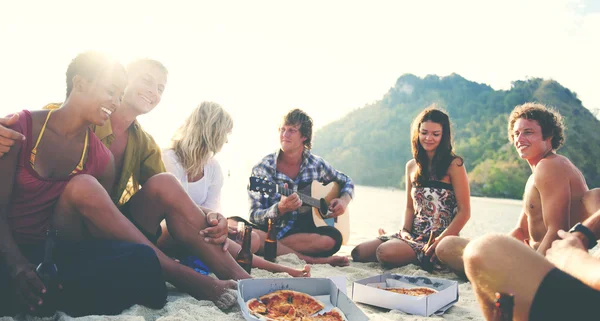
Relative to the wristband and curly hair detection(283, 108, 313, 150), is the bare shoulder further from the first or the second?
curly hair detection(283, 108, 313, 150)

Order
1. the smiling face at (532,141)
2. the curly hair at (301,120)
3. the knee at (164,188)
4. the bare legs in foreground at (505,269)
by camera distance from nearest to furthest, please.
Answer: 1. the bare legs in foreground at (505,269)
2. the knee at (164,188)
3. the smiling face at (532,141)
4. the curly hair at (301,120)

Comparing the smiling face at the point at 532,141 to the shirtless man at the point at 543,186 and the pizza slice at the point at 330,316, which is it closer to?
the shirtless man at the point at 543,186

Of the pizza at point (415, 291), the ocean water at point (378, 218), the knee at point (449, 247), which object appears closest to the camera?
the pizza at point (415, 291)

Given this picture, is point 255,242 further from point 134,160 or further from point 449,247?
point 449,247

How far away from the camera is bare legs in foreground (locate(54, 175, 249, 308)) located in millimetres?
2338

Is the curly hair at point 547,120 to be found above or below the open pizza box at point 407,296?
above

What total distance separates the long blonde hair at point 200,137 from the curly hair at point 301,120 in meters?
0.91

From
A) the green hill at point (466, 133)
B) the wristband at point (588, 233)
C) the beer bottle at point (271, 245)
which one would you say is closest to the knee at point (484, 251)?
the wristband at point (588, 233)

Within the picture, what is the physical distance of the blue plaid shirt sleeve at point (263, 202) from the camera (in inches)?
187

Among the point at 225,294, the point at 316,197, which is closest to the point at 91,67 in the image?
the point at 225,294

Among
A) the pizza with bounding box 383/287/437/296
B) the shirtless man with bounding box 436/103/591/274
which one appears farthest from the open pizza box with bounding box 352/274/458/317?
the shirtless man with bounding box 436/103/591/274

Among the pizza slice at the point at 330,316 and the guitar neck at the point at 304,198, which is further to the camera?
the guitar neck at the point at 304,198

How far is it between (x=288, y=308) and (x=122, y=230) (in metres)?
1.03

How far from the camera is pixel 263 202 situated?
5.03 m
